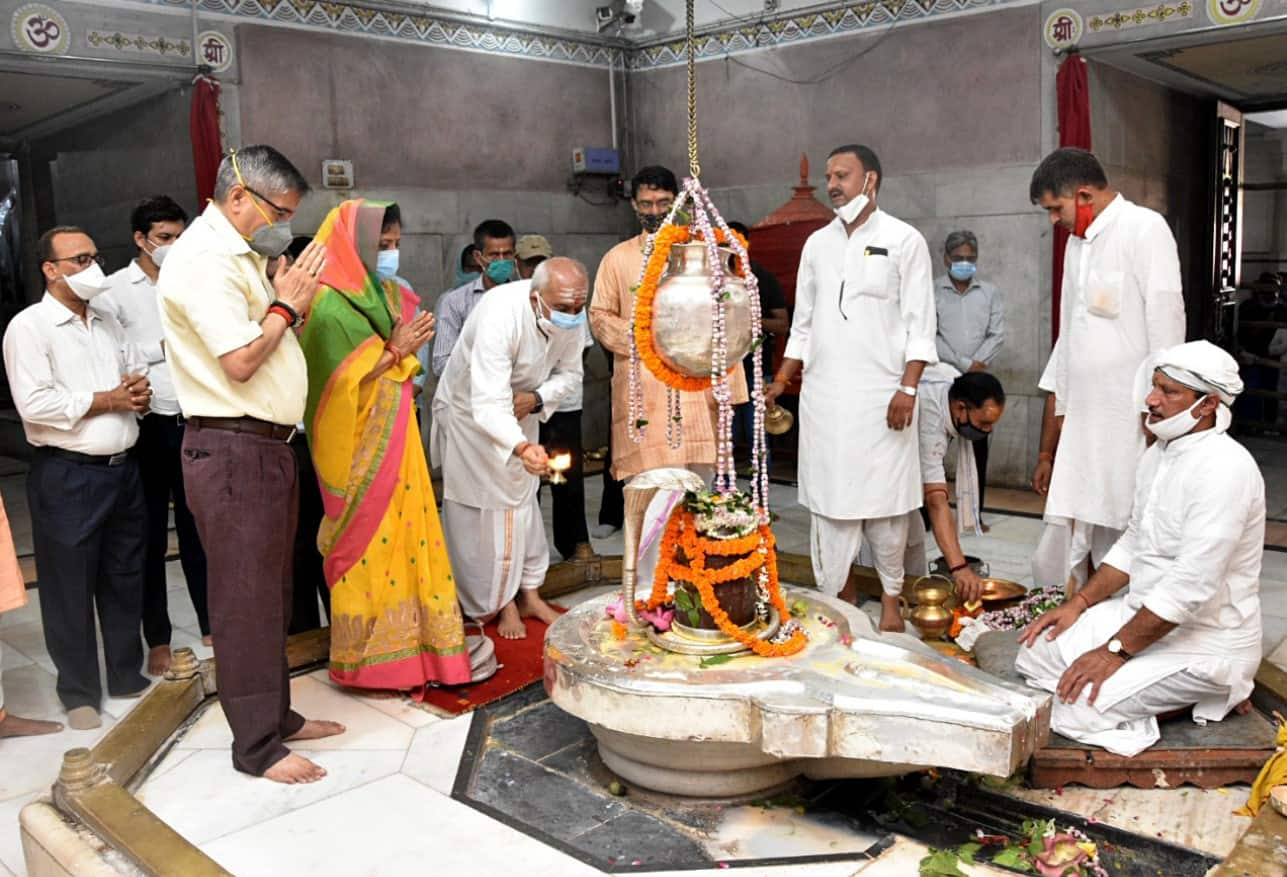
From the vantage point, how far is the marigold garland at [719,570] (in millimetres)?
3680

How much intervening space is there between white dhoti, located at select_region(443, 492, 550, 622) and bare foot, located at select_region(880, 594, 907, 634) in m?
1.65

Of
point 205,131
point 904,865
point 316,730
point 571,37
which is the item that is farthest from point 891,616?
point 571,37

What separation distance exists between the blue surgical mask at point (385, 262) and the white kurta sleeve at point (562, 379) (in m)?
0.92

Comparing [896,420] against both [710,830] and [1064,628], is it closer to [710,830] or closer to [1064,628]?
[1064,628]

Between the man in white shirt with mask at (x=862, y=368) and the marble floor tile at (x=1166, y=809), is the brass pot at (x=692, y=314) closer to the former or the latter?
the man in white shirt with mask at (x=862, y=368)

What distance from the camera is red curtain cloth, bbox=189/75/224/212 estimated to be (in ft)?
25.4

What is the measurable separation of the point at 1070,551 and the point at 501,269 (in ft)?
11.5

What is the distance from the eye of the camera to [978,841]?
134 inches

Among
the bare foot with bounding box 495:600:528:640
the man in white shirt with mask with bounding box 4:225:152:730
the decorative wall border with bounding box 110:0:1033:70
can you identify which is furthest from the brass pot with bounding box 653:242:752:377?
the decorative wall border with bounding box 110:0:1033:70

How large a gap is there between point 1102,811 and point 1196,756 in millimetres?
377

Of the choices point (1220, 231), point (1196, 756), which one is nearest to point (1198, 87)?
point (1220, 231)

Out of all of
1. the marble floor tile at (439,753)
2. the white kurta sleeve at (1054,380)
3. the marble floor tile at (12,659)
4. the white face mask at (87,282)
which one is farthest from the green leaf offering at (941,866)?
the marble floor tile at (12,659)

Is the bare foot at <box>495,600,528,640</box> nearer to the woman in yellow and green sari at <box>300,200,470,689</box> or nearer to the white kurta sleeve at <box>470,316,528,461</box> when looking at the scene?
the woman in yellow and green sari at <box>300,200,470,689</box>

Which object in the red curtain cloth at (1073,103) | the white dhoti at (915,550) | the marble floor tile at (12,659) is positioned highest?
the red curtain cloth at (1073,103)
